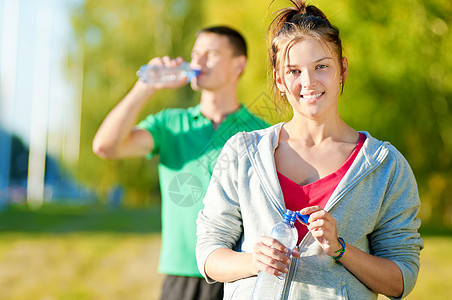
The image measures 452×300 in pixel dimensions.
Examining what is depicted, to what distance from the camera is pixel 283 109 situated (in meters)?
1.81

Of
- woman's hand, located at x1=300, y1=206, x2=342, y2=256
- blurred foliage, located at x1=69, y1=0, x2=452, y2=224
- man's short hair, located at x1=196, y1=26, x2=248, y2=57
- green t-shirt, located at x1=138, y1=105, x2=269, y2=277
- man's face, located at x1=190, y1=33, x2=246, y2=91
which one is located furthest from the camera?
blurred foliage, located at x1=69, y1=0, x2=452, y2=224

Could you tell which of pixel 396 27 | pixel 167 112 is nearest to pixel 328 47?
pixel 167 112

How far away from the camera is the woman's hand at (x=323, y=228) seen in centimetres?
135

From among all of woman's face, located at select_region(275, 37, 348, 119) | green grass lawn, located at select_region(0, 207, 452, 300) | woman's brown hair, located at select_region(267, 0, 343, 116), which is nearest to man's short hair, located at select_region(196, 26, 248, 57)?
woman's brown hair, located at select_region(267, 0, 343, 116)

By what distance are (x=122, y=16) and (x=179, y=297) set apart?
15.4 metres

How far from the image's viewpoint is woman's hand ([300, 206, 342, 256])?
135 centimetres

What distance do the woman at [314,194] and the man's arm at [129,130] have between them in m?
1.16

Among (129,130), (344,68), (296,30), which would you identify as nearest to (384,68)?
(129,130)

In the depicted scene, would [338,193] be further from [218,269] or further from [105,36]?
[105,36]

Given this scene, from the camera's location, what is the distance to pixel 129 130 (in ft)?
8.95

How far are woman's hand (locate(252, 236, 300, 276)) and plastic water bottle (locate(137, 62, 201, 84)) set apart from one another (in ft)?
4.82

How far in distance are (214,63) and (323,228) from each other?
1.62 m

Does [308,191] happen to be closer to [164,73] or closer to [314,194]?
[314,194]

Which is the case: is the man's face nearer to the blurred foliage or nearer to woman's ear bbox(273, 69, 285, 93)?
the blurred foliage
